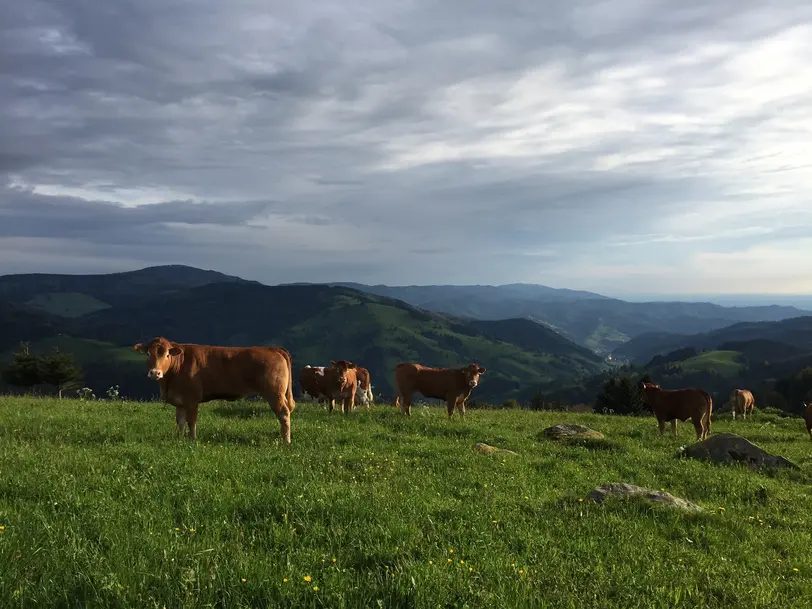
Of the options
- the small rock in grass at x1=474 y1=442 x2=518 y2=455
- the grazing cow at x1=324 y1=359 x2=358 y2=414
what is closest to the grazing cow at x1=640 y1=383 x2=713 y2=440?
the small rock in grass at x1=474 y1=442 x2=518 y2=455

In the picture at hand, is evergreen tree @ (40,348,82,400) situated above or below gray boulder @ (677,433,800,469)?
below

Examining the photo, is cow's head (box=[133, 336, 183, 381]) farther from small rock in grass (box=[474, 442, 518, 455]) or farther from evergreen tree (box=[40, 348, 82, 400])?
evergreen tree (box=[40, 348, 82, 400])

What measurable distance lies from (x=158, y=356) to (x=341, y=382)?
9376mm

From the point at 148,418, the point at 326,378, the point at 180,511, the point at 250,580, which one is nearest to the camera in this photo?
the point at 250,580

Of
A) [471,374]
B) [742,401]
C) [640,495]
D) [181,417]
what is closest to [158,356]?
[181,417]

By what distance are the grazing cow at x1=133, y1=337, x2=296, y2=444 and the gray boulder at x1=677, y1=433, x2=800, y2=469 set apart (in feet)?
37.6

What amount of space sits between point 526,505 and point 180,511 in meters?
5.40

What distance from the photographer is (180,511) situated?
23.2 feet

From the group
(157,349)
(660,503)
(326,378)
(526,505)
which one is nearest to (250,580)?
(526,505)

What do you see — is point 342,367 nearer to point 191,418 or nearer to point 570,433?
point 191,418

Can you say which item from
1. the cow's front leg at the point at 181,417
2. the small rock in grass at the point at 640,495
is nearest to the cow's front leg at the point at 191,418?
the cow's front leg at the point at 181,417

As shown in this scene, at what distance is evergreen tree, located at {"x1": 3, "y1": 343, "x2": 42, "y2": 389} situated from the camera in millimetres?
48156

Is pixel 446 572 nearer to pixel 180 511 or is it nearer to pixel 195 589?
pixel 195 589

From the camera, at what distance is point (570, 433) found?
16.8m
